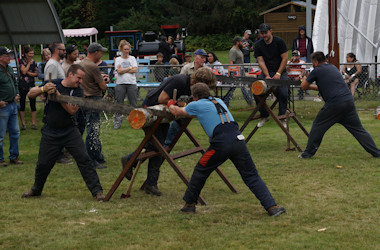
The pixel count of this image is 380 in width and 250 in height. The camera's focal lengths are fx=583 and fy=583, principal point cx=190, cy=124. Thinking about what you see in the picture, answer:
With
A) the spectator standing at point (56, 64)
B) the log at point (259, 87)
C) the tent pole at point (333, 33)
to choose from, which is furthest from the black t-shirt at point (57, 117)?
the tent pole at point (333, 33)

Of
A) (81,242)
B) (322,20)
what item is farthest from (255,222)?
(322,20)

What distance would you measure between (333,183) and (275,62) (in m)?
3.49

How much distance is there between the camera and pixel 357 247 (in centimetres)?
522

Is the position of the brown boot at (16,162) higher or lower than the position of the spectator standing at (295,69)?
lower

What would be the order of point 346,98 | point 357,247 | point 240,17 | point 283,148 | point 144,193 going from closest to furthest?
point 357,247 → point 144,193 → point 346,98 → point 283,148 → point 240,17

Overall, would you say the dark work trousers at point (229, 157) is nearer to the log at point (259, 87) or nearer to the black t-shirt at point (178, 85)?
the black t-shirt at point (178, 85)

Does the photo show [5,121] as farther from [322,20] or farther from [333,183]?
[322,20]

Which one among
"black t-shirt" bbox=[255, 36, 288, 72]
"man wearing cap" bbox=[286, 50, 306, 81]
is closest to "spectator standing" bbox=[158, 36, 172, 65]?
"man wearing cap" bbox=[286, 50, 306, 81]

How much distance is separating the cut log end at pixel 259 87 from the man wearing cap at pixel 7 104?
3.90 meters

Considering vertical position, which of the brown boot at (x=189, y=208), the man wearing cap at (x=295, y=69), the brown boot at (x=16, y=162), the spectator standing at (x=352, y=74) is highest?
the man wearing cap at (x=295, y=69)

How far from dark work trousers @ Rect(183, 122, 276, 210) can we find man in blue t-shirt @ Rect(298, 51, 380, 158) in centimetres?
321

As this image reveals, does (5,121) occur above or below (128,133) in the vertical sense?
above

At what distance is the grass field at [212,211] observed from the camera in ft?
18.1

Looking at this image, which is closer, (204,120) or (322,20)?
(204,120)
